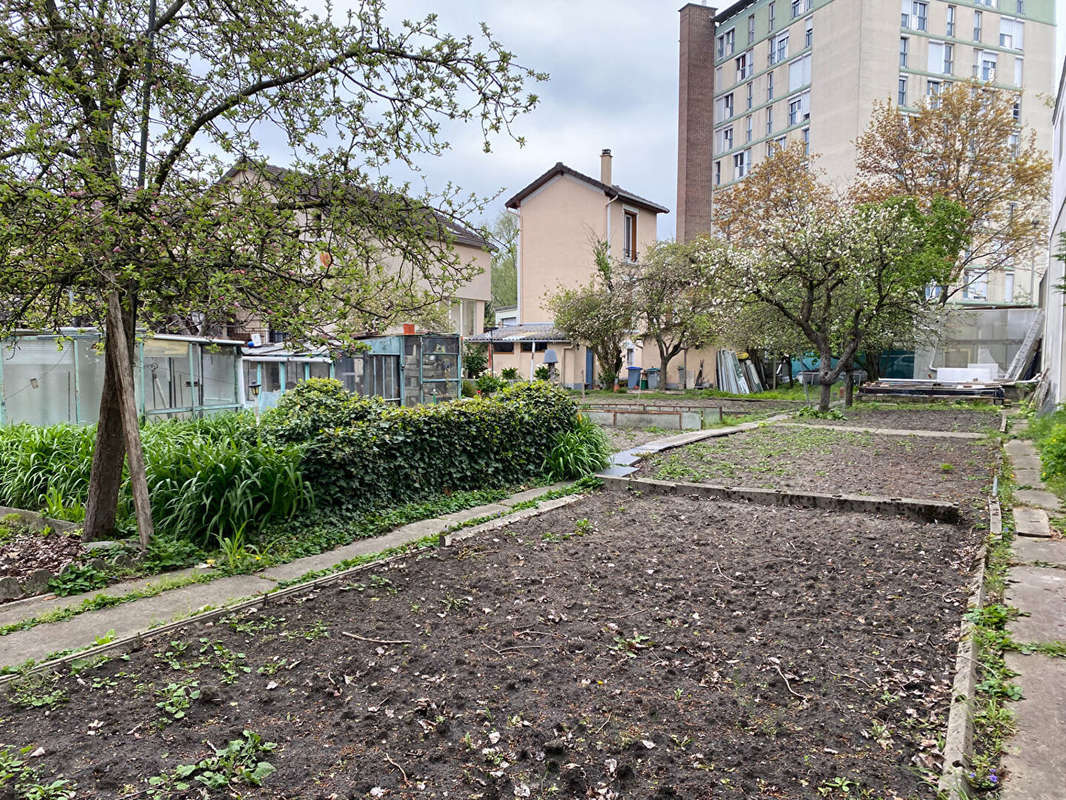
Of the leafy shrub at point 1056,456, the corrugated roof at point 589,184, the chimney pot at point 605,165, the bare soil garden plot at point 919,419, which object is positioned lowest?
the bare soil garden plot at point 919,419

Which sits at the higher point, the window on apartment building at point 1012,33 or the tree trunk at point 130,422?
the window on apartment building at point 1012,33

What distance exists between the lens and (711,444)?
9.70 meters

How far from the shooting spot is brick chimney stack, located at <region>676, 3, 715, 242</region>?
37000 millimetres

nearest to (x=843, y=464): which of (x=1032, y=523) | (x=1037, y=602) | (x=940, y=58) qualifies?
(x=1032, y=523)

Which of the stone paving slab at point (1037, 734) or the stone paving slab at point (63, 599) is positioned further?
the stone paving slab at point (63, 599)

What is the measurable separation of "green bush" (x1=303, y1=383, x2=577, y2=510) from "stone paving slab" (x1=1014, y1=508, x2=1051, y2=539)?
444 centimetres

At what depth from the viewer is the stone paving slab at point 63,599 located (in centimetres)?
352

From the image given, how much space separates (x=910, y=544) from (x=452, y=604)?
3404 millimetres

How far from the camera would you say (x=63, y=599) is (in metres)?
3.77

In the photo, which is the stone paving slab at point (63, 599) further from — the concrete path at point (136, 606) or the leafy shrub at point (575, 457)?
the leafy shrub at point (575, 457)

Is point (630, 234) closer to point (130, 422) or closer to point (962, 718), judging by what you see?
point (130, 422)

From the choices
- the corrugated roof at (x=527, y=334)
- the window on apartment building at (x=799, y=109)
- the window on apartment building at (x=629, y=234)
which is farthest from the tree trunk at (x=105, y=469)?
the window on apartment building at (x=799, y=109)

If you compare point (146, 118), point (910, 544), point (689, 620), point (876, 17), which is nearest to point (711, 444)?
point (910, 544)

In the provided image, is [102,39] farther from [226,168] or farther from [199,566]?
[199,566]
